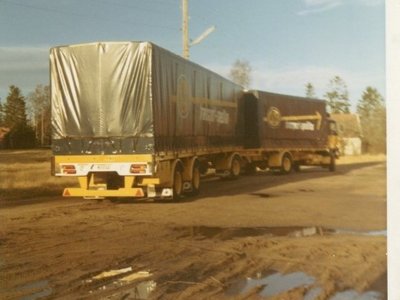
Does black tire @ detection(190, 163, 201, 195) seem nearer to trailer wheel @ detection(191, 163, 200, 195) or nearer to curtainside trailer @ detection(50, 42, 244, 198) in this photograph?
trailer wheel @ detection(191, 163, 200, 195)

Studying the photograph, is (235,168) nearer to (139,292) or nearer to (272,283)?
(272,283)

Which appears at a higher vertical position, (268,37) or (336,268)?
(268,37)

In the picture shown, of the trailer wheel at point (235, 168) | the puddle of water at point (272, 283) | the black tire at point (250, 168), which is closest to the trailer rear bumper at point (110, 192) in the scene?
the puddle of water at point (272, 283)

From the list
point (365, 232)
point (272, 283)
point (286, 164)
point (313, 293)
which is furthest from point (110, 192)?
point (286, 164)

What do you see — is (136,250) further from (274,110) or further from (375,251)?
(274,110)

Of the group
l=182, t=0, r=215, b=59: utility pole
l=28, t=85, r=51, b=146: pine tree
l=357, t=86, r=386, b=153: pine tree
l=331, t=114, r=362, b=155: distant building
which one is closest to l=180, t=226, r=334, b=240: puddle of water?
l=331, t=114, r=362, b=155: distant building

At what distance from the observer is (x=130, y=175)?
8.37m

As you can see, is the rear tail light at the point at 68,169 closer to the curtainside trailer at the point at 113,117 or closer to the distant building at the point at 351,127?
the curtainside trailer at the point at 113,117

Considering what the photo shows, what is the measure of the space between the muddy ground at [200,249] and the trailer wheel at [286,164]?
8.17 m

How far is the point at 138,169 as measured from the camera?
8.34 meters

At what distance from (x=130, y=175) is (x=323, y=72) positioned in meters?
4.30

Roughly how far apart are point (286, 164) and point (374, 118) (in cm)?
1318

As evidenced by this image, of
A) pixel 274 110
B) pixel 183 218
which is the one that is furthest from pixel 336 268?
pixel 274 110

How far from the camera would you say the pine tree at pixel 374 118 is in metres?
4.25
